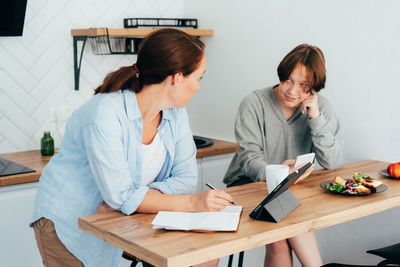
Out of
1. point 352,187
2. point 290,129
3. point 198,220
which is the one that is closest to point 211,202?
point 198,220

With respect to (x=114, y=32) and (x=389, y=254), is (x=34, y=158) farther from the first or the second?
(x=389, y=254)

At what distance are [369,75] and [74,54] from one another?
5.42 ft

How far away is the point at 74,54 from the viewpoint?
10.2 ft

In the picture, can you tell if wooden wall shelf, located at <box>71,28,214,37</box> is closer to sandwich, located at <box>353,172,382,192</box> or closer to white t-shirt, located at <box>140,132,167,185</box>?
white t-shirt, located at <box>140,132,167,185</box>

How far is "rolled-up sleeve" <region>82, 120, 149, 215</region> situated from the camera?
1.65 m

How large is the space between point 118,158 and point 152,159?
240mm

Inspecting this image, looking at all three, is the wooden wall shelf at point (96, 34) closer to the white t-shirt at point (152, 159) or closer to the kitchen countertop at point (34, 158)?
the kitchen countertop at point (34, 158)

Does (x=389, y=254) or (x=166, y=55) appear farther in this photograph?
(x=389, y=254)

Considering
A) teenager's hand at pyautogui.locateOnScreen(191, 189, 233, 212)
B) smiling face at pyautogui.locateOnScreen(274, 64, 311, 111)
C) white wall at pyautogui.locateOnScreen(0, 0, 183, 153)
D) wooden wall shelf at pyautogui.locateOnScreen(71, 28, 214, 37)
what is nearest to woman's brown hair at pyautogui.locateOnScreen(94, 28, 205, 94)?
teenager's hand at pyautogui.locateOnScreen(191, 189, 233, 212)

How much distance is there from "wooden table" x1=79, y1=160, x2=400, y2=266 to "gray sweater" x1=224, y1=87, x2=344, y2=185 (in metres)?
0.30

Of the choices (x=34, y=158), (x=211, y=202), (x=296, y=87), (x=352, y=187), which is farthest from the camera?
(x=34, y=158)

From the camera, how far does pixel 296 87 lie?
227 centimetres

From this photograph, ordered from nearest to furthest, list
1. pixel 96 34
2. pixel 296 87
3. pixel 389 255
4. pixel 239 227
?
pixel 239 227
pixel 389 255
pixel 296 87
pixel 96 34

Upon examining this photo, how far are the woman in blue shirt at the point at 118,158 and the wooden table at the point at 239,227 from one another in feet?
0.33
